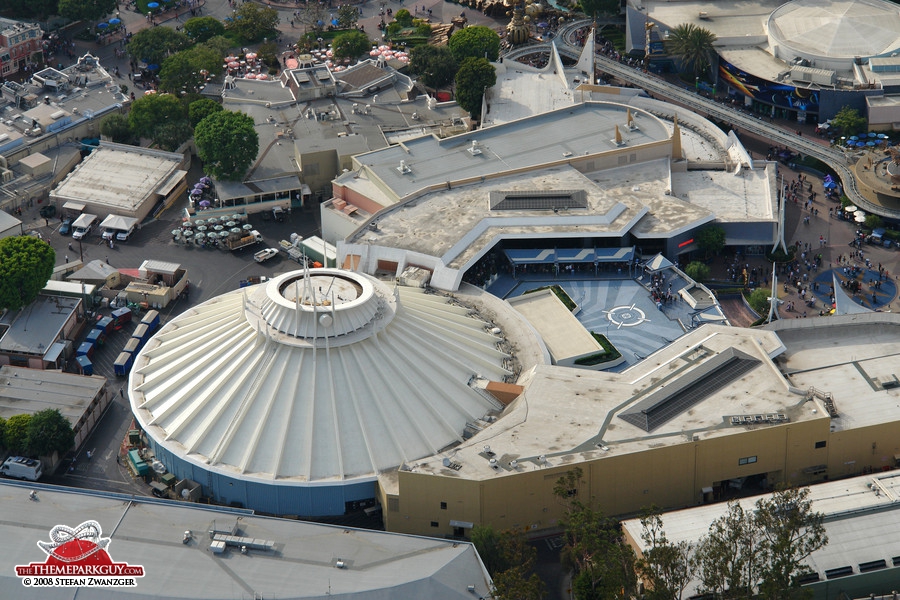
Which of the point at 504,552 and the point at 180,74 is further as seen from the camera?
the point at 180,74

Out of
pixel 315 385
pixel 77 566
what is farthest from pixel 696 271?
pixel 77 566

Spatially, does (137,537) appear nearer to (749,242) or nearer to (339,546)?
(339,546)

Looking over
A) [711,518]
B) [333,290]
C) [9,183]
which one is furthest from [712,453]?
[9,183]

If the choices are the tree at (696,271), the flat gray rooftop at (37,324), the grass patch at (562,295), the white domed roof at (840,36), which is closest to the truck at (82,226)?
the flat gray rooftop at (37,324)

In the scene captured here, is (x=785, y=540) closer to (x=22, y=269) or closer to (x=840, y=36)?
(x=22, y=269)

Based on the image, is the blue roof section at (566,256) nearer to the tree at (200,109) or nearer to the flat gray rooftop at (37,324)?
the flat gray rooftop at (37,324)
